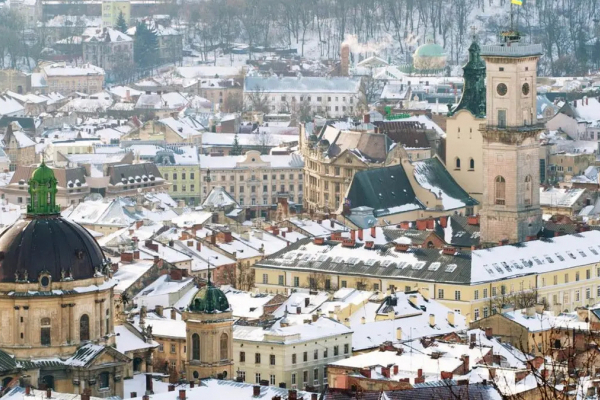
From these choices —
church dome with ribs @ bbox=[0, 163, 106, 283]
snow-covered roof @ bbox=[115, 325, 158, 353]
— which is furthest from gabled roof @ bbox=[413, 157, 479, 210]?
church dome with ribs @ bbox=[0, 163, 106, 283]

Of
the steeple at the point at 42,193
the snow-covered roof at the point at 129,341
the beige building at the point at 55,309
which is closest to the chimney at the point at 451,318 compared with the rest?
the snow-covered roof at the point at 129,341

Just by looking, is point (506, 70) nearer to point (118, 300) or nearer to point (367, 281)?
point (367, 281)

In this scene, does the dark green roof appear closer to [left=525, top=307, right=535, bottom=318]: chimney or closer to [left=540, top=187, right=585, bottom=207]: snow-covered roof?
A: [left=540, top=187, right=585, bottom=207]: snow-covered roof

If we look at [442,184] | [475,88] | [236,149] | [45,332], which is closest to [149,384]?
[45,332]

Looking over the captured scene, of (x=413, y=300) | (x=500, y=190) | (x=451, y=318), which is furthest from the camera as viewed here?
(x=500, y=190)

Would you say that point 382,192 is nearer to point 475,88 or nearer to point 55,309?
point 475,88

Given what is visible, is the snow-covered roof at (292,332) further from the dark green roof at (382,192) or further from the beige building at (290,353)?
the dark green roof at (382,192)
